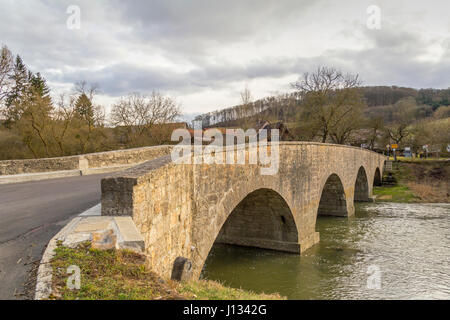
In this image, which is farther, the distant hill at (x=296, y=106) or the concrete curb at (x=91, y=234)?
the distant hill at (x=296, y=106)

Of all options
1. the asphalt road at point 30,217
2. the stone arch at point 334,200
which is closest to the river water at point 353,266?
the stone arch at point 334,200

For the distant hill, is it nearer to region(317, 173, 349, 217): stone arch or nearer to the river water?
region(317, 173, 349, 217): stone arch

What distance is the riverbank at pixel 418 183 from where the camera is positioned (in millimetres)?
29188

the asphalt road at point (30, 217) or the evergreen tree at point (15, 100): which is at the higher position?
the evergreen tree at point (15, 100)

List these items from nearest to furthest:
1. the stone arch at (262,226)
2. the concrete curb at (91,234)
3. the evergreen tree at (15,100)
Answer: the concrete curb at (91,234) < the stone arch at (262,226) < the evergreen tree at (15,100)

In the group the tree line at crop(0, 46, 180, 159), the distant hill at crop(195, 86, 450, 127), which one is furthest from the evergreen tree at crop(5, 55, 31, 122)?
the distant hill at crop(195, 86, 450, 127)

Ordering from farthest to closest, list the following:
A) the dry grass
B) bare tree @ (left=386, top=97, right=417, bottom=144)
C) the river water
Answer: bare tree @ (left=386, top=97, right=417, bottom=144), the dry grass, the river water

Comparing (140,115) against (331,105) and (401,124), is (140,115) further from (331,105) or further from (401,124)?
(401,124)

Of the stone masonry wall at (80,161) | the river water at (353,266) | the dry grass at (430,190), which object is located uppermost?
the stone masonry wall at (80,161)

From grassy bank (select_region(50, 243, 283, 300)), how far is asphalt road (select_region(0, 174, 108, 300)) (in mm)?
355

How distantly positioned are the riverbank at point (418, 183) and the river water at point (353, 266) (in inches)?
447

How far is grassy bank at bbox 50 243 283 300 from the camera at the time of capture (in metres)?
3.00

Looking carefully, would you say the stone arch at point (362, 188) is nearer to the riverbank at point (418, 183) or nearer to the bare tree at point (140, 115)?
the riverbank at point (418, 183)
